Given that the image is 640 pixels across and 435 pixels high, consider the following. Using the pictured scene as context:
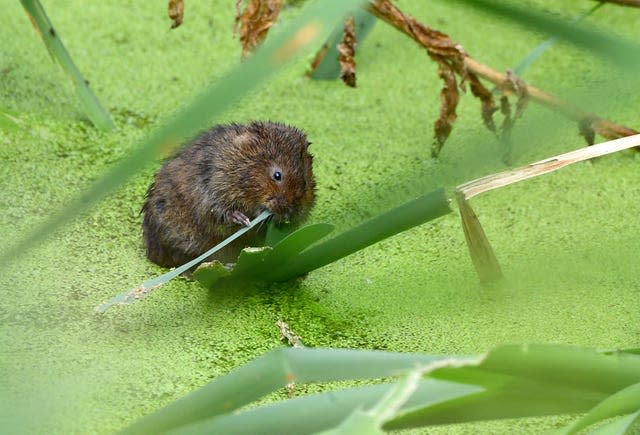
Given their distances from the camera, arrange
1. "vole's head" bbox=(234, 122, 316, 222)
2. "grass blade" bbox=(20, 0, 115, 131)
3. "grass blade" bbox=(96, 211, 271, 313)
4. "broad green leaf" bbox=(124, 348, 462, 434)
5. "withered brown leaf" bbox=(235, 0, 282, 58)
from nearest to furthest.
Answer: "broad green leaf" bbox=(124, 348, 462, 434) < "grass blade" bbox=(96, 211, 271, 313) < "vole's head" bbox=(234, 122, 316, 222) < "withered brown leaf" bbox=(235, 0, 282, 58) < "grass blade" bbox=(20, 0, 115, 131)

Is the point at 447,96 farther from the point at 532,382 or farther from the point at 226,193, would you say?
the point at 532,382

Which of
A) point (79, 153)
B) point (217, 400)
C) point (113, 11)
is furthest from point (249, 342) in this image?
point (113, 11)

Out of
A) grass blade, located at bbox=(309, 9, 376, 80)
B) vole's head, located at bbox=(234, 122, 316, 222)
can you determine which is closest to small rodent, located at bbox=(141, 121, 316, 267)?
vole's head, located at bbox=(234, 122, 316, 222)

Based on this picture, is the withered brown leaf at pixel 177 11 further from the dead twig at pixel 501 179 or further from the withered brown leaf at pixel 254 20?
the dead twig at pixel 501 179

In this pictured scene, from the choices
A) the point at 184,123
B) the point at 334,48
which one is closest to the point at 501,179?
the point at 184,123

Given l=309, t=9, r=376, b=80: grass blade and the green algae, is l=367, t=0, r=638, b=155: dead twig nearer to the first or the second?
Answer: the green algae
